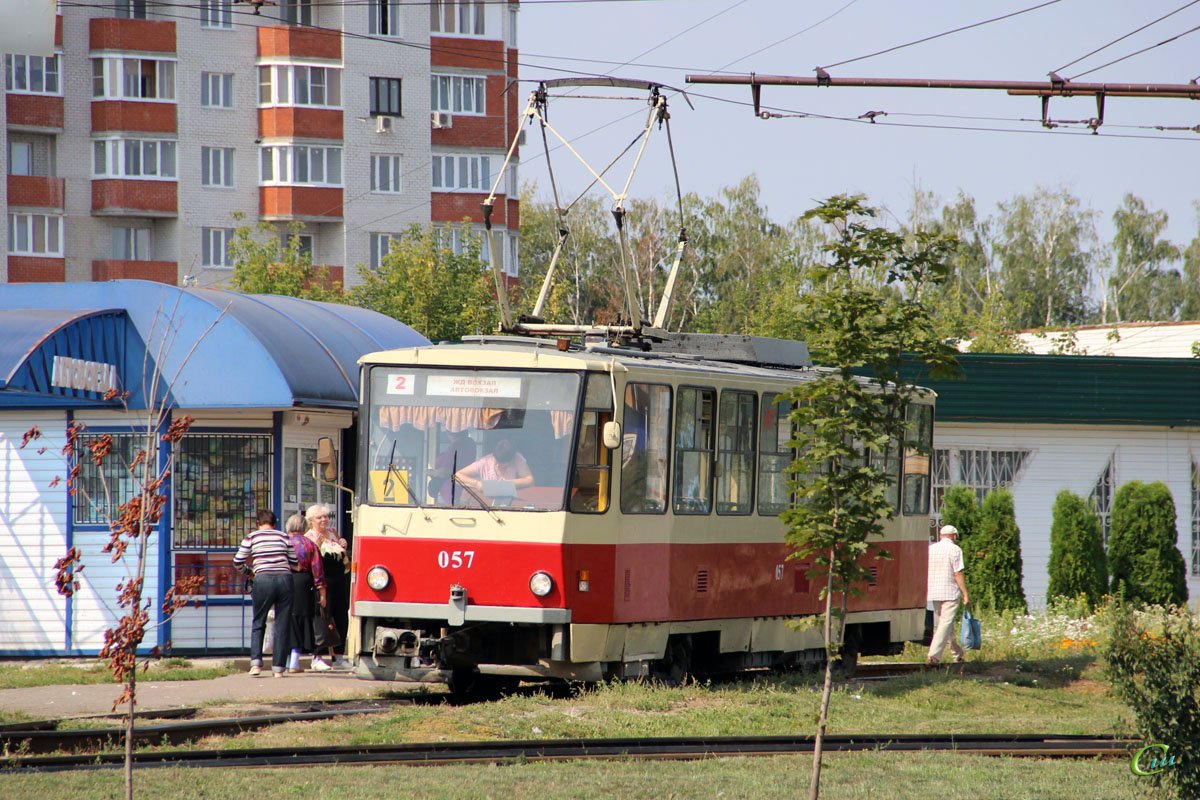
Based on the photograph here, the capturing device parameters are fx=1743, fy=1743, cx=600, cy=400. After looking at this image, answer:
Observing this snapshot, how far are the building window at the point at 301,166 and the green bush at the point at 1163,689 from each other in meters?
54.9

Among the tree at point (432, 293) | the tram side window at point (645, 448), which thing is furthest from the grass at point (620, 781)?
the tree at point (432, 293)

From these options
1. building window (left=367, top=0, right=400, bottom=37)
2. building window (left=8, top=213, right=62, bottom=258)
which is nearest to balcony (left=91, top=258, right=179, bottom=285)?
building window (left=8, top=213, right=62, bottom=258)

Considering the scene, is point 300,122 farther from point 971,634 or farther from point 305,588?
point 305,588

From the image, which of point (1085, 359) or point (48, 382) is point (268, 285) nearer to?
point (1085, 359)

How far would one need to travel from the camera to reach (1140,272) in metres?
79.5

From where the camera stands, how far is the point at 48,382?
57.1ft

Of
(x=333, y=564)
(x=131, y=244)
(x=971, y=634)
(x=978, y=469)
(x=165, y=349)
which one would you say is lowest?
(x=971, y=634)

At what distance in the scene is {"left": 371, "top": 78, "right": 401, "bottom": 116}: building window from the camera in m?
63.1

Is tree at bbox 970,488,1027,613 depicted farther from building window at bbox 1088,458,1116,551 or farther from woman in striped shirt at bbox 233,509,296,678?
woman in striped shirt at bbox 233,509,296,678

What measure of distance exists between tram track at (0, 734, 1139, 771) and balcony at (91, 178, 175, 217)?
51.9 metres

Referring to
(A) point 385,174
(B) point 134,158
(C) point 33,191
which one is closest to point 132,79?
(B) point 134,158

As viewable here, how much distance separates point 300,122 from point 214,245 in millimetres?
5421

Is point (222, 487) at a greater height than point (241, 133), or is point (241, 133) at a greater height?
point (241, 133)

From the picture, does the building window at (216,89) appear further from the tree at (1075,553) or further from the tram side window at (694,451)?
the tram side window at (694,451)
